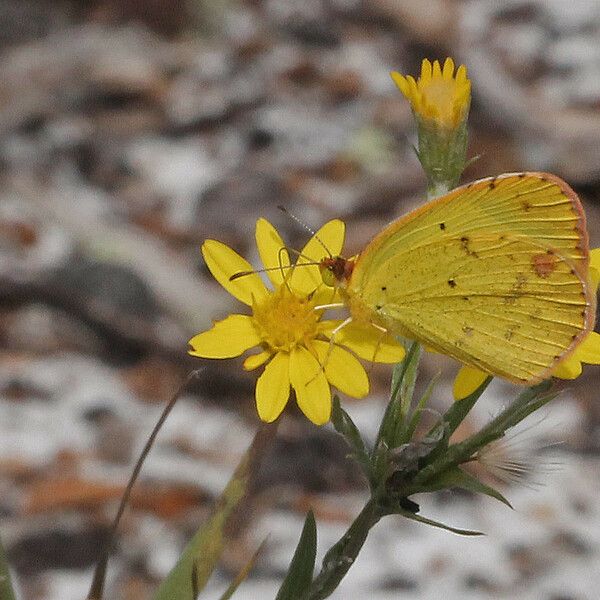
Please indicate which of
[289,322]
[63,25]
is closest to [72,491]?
[289,322]

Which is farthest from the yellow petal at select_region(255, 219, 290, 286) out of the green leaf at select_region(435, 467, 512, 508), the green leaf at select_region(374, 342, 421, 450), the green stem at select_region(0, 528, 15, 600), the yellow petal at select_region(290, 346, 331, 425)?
the green stem at select_region(0, 528, 15, 600)

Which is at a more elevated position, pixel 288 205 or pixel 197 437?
pixel 288 205

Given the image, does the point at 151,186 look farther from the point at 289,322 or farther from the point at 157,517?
the point at 289,322

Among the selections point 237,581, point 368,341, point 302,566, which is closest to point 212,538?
point 237,581

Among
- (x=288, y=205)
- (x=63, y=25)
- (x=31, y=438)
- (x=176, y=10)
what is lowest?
(x=31, y=438)

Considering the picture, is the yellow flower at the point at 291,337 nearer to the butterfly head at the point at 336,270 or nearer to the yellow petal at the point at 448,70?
the butterfly head at the point at 336,270

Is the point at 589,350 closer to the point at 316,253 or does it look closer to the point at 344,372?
the point at 344,372

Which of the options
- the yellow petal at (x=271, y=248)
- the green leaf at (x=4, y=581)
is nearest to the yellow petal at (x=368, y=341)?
the yellow petal at (x=271, y=248)
